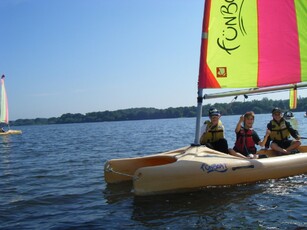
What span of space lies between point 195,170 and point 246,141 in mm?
2416

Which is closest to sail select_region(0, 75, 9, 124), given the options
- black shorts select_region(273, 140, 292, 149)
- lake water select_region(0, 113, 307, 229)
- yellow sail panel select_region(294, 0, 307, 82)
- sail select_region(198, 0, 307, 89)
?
lake water select_region(0, 113, 307, 229)

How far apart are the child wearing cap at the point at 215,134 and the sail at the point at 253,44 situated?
28.9 inches

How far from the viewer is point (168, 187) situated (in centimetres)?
677

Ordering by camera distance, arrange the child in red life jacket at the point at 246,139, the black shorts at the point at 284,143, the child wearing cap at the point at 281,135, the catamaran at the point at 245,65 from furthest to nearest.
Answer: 1. the black shorts at the point at 284,143
2. the child wearing cap at the point at 281,135
3. the child in red life jacket at the point at 246,139
4. the catamaran at the point at 245,65

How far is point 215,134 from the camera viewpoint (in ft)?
28.2

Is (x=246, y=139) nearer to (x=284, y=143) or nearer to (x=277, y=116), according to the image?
(x=277, y=116)

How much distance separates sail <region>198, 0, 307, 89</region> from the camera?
8.20 metres

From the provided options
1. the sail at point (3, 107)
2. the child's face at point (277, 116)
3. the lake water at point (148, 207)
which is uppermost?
the sail at point (3, 107)

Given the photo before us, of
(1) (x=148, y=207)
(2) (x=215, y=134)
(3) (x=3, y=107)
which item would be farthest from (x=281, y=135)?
(3) (x=3, y=107)

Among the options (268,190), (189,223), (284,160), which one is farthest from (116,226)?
(284,160)

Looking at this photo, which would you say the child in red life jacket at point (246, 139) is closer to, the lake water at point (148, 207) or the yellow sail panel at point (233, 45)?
the yellow sail panel at point (233, 45)

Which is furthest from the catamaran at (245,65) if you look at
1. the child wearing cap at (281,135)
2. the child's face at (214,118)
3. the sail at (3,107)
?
the sail at (3,107)

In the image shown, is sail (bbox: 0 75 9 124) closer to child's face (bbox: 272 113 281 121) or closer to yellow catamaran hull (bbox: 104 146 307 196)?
yellow catamaran hull (bbox: 104 146 307 196)

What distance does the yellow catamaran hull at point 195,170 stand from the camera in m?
6.67
